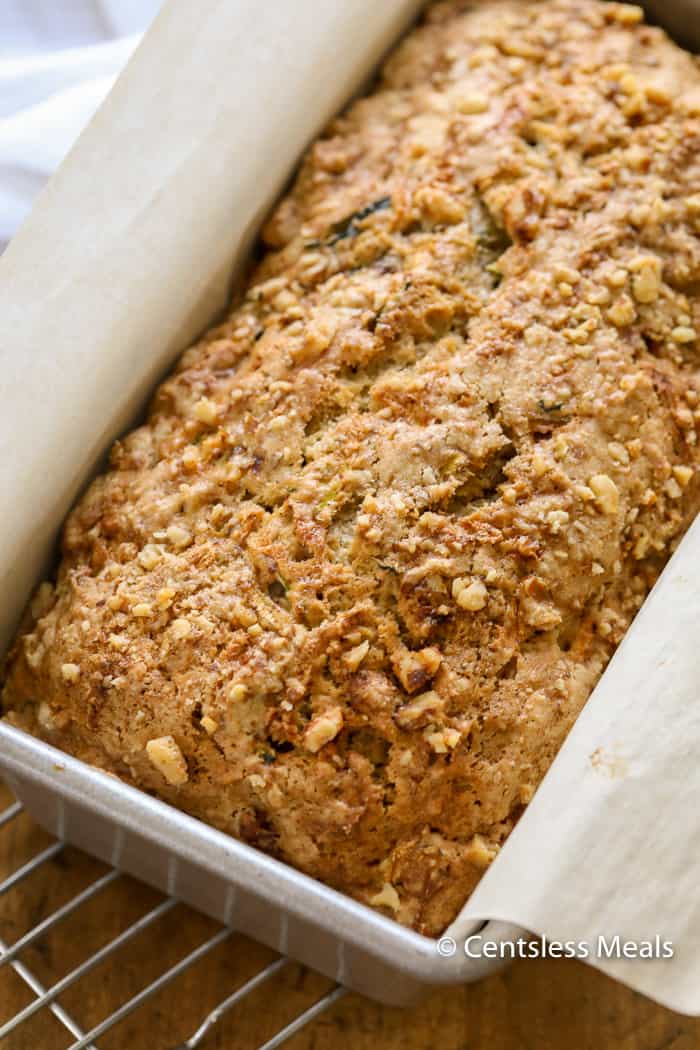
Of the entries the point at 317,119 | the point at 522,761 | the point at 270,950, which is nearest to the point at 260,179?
the point at 317,119

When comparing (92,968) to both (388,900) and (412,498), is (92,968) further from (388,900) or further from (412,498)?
(412,498)

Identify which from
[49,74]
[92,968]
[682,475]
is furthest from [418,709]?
[49,74]

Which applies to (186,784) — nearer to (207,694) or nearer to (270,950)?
(207,694)

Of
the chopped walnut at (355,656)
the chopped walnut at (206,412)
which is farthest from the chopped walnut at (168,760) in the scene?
the chopped walnut at (206,412)

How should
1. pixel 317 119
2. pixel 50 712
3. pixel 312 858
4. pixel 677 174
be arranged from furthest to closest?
1. pixel 317 119
2. pixel 677 174
3. pixel 50 712
4. pixel 312 858

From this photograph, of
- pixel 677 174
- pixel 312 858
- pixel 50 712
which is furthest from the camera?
pixel 677 174

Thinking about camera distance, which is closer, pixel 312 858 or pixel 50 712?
pixel 312 858
